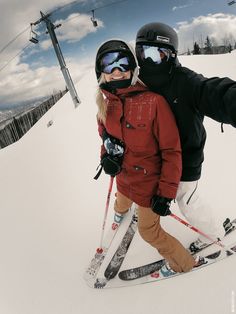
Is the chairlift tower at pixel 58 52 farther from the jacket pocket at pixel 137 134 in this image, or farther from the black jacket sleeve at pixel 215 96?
the black jacket sleeve at pixel 215 96

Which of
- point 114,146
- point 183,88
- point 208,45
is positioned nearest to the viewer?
point 183,88

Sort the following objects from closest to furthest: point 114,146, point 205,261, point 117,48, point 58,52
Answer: point 117,48 < point 114,146 < point 205,261 < point 58,52

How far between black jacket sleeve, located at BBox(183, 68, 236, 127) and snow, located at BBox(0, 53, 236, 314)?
4.61ft

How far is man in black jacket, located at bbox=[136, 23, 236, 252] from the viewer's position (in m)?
1.63

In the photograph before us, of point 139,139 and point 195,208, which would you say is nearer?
point 139,139

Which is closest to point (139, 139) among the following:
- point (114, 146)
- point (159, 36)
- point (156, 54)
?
point (114, 146)

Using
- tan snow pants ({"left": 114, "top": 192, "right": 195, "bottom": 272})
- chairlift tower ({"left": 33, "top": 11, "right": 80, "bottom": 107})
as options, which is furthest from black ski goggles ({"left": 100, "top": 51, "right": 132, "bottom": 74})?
chairlift tower ({"left": 33, "top": 11, "right": 80, "bottom": 107})

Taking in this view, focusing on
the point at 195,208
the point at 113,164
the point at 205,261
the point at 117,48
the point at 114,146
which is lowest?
the point at 205,261

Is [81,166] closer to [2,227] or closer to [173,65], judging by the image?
[2,227]

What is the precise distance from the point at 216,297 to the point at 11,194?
132 inches

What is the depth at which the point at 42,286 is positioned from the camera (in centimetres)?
275

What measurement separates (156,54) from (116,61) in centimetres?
26

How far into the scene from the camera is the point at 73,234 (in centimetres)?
334

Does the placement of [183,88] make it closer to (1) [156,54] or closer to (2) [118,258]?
(1) [156,54]
